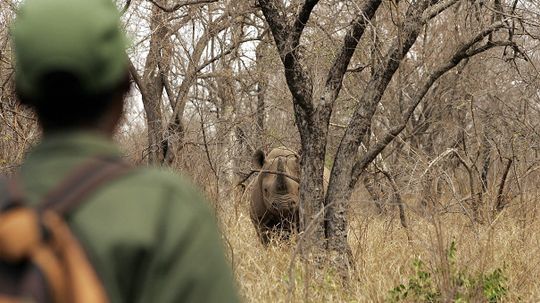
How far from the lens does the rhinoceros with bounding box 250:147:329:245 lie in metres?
11.8

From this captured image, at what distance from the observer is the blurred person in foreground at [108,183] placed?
1374mm

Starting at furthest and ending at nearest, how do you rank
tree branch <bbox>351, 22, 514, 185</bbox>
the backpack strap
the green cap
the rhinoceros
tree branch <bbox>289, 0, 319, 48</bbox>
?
the rhinoceros < tree branch <bbox>351, 22, 514, 185</bbox> < tree branch <bbox>289, 0, 319, 48</bbox> < the green cap < the backpack strap

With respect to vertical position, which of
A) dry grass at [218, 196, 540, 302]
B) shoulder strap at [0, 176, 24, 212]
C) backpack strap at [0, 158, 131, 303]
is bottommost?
dry grass at [218, 196, 540, 302]

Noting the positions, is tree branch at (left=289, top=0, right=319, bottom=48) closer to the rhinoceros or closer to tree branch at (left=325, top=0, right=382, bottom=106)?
tree branch at (left=325, top=0, right=382, bottom=106)

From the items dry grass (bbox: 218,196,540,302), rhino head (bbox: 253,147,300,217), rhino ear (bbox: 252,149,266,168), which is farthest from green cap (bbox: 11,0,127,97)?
rhino ear (bbox: 252,149,266,168)

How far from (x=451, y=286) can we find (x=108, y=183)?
5248 millimetres

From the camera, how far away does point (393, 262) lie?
7.95m

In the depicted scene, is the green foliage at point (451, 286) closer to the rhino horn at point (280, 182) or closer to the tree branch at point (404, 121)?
the tree branch at point (404, 121)

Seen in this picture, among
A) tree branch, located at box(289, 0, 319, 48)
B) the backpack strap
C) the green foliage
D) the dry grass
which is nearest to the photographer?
the backpack strap

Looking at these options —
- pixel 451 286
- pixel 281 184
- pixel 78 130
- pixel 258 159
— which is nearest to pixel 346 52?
pixel 451 286

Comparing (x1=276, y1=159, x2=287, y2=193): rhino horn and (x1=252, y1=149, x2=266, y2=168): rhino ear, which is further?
(x1=252, y1=149, x2=266, y2=168): rhino ear

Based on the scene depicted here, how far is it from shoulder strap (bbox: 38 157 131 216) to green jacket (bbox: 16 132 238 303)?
12 mm

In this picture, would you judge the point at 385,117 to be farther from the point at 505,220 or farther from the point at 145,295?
the point at 145,295

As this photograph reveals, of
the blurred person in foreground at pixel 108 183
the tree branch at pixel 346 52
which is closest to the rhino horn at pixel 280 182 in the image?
the tree branch at pixel 346 52
